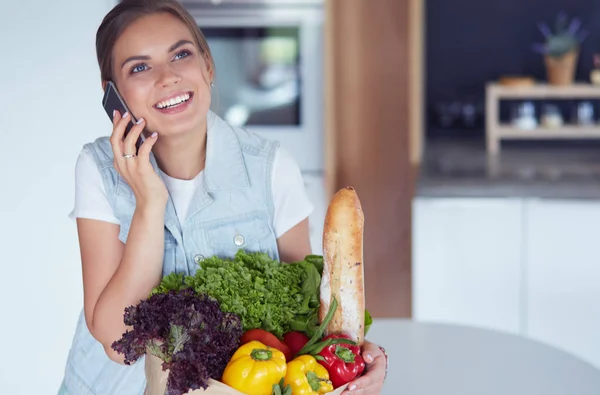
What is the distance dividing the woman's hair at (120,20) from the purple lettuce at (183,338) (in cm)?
36

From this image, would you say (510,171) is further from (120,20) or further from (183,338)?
(183,338)

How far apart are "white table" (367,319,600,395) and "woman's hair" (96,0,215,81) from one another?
2.25ft

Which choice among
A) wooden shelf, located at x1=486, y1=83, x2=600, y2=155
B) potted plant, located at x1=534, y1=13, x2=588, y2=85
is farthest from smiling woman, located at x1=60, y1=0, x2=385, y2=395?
potted plant, located at x1=534, y1=13, x2=588, y2=85

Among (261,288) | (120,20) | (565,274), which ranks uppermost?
(120,20)

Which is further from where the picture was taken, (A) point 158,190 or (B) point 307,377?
(A) point 158,190

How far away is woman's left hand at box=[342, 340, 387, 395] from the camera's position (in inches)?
38.9

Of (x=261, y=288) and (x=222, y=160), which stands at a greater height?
(x=222, y=160)

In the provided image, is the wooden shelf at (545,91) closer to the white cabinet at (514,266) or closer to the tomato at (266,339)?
the white cabinet at (514,266)

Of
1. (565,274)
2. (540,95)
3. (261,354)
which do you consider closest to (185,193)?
(261,354)

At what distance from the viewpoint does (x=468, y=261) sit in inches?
105

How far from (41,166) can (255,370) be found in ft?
1.46

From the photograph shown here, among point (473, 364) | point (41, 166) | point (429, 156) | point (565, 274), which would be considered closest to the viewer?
point (41, 166)

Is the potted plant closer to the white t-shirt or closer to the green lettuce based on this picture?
the white t-shirt

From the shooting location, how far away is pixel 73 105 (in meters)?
1.15
